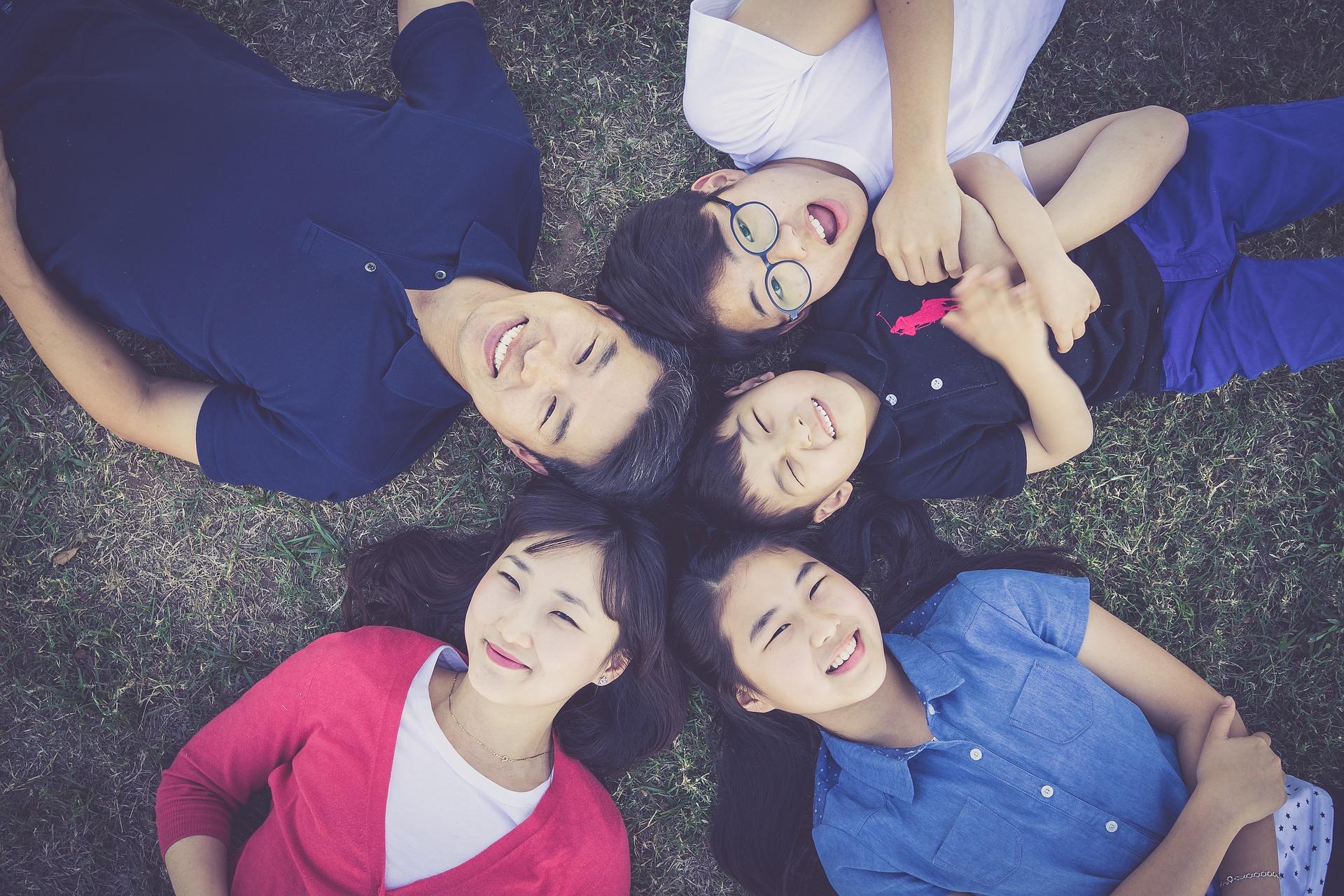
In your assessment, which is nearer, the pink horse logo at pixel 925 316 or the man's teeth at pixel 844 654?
the man's teeth at pixel 844 654

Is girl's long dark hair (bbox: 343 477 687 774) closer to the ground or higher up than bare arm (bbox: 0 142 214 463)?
closer to the ground

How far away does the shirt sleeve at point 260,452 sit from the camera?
254 cm

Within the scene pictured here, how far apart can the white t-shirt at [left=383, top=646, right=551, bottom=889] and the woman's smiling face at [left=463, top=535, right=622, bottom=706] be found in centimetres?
42

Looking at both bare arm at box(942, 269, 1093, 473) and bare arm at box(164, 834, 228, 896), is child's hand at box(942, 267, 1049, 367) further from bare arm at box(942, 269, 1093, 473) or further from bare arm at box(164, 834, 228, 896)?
bare arm at box(164, 834, 228, 896)

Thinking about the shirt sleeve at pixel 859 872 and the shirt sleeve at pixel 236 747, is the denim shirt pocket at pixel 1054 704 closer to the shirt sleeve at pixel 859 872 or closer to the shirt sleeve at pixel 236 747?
the shirt sleeve at pixel 859 872

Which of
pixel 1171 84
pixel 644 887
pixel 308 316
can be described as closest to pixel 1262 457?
pixel 1171 84

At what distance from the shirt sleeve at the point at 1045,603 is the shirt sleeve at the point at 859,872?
928 millimetres

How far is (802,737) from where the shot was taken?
3.01 meters

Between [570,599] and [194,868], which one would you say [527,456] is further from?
[194,868]

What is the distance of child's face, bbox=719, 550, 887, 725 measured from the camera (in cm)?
237

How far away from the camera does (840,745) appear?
105 inches

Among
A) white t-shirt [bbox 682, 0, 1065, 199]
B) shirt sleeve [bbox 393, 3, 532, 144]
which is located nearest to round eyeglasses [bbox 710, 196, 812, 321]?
white t-shirt [bbox 682, 0, 1065, 199]

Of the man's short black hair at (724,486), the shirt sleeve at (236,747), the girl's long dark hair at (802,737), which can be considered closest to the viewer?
the man's short black hair at (724,486)

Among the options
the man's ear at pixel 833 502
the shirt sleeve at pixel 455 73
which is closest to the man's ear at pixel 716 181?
the shirt sleeve at pixel 455 73
